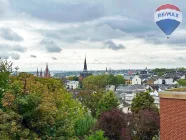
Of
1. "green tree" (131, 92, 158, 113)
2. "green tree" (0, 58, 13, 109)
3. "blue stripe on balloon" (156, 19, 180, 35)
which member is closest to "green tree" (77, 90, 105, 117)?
"green tree" (131, 92, 158, 113)

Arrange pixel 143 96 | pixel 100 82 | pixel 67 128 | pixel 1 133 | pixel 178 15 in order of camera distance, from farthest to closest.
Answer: pixel 100 82
pixel 143 96
pixel 178 15
pixel 67 128
pixel 1 133

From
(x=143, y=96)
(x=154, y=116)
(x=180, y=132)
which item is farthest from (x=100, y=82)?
(x=180, y=132)

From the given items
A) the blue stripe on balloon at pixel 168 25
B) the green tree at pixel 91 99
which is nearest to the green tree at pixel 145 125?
the blue stripe on balloon at pixel 168 25

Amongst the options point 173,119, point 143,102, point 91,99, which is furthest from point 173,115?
point 91,99

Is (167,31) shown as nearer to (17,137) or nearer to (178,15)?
(178,15)

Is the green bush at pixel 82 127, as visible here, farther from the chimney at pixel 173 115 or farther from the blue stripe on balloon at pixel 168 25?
the chimney at pixel 173 115

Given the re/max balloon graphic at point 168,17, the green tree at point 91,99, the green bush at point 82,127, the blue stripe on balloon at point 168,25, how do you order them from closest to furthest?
the re/max balloon graphic at point 168,17, the blue stripe on balloon at point 168,25, the green bush at point 82,127, the green tree at point 91,99

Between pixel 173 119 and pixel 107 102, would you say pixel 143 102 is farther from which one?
pixel 173 119
